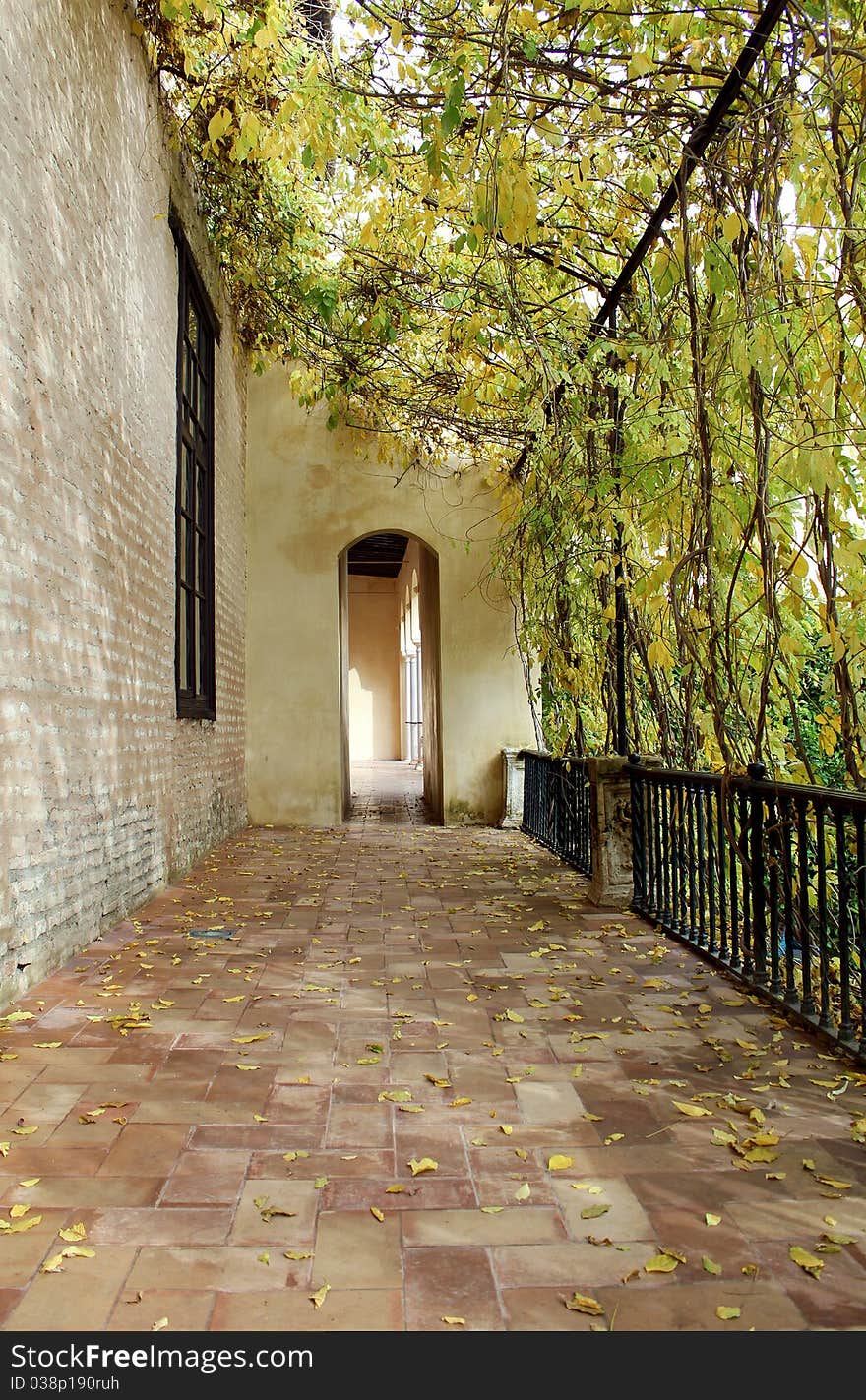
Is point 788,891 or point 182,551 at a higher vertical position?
point 182,551

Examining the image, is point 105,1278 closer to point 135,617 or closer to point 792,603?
point 792,603

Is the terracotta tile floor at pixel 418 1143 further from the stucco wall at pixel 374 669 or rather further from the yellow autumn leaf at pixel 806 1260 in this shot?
the stucco wall at pixel 374 669

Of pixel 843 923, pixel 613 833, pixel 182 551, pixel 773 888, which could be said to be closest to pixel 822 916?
pixel 843 923

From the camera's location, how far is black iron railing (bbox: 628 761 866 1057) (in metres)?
2.73

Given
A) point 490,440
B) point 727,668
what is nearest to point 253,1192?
point 727,668

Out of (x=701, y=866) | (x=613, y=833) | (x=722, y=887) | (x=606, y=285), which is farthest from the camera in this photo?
(x=613, y=833)

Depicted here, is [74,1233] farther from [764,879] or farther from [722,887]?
[722,887]

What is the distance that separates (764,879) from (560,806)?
3.30 metres

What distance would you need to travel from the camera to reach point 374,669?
21.7m

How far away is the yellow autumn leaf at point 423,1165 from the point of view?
2.02 metres

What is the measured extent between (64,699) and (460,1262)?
2665mm

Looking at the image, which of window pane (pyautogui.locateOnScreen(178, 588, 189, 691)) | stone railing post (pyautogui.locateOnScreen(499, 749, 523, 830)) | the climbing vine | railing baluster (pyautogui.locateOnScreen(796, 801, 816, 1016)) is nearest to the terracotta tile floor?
railing baluster (pyautogui.locateOnScreen(796, 801, 816, 1016))

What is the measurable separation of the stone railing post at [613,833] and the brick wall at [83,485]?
2.35 metres

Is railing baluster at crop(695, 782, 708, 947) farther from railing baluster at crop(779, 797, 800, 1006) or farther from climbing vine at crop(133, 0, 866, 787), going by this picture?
railing baluster at crop(779, 797, 800, 1006)
